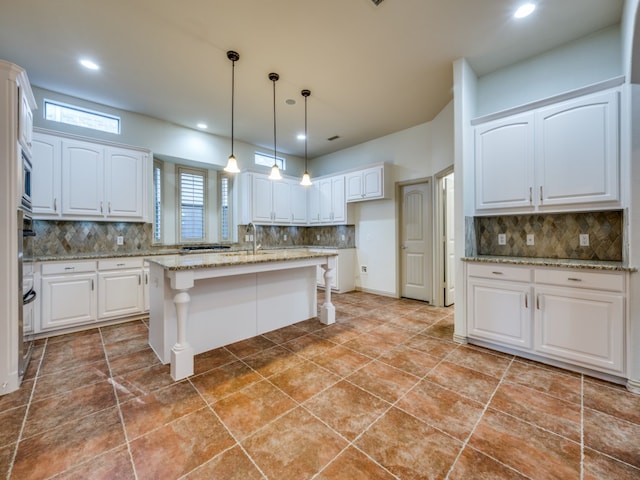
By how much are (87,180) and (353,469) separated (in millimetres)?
4350

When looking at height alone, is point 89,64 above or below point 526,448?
above

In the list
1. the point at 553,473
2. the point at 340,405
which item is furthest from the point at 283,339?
the point at 553,473

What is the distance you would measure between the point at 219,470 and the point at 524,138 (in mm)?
3565

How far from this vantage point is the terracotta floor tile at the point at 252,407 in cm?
168

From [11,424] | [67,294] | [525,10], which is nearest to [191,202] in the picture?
[67,294]

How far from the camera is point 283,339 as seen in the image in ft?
9.98

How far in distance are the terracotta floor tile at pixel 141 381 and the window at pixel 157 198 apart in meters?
2.78

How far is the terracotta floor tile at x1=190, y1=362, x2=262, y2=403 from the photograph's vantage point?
2.02 meters

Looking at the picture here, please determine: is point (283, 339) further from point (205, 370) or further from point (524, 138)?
point (524, 138)

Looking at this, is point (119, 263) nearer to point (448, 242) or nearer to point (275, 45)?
point (275, 45)

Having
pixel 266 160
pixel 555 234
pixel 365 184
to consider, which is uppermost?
pixel 266 160

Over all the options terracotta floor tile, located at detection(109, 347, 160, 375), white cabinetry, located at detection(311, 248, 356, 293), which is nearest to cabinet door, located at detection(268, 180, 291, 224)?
white cabinetry, located at detection(311, 248, 356, 293)

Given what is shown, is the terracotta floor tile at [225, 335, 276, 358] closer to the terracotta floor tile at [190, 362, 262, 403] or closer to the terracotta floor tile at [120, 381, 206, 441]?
the terracotta floor tile at [190, 362, 262, 403]

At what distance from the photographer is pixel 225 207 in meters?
5.53
